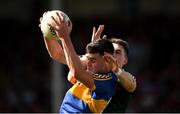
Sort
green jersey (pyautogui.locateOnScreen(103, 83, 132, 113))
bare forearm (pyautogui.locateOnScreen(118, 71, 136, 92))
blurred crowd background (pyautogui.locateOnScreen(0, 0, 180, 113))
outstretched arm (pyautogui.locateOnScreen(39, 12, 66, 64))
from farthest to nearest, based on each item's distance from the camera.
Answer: blurred crowd background (pyautogui.locateOnScreen(0, 0, 180, 113)) < outstretched arm (pyautogui.locateOnScreen(39, 12, 66, 64)) < green jersey (pyautogui.locateOnScreen(103, 83, 132, 113)) < bare forearm (pyautogui.locateOnScreen(118, 71, 136, 92))

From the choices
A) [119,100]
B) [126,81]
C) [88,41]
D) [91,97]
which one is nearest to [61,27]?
[91,97]

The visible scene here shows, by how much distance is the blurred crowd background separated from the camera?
1419 cm


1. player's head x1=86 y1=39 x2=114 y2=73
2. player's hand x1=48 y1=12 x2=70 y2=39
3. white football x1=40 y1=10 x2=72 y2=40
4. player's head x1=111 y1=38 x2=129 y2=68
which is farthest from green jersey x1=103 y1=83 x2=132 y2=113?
player's hand x1=48 y1=12 x2=70 y2=39

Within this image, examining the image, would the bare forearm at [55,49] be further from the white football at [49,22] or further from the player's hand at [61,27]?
the player's hand at [61,27]

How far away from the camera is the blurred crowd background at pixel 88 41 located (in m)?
14.2

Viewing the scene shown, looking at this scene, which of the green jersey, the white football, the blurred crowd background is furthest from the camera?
the blurred crowd background

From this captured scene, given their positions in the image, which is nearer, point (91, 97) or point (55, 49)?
point (91, 97)

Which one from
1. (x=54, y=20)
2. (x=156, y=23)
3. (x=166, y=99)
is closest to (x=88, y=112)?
(x=54, y=20)

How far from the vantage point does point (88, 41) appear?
1516 cm

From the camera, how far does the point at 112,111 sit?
6.54 metres

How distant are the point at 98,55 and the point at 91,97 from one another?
34cm

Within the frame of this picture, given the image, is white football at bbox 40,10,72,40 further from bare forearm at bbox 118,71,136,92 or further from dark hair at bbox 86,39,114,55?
bare forearm at bbox 118,71,136,92

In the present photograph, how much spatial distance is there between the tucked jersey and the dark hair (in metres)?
0.20

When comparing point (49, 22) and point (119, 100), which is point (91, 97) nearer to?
point (119, 100)
